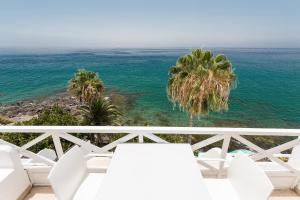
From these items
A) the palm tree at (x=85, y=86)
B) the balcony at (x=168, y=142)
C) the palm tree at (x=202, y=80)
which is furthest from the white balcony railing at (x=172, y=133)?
the palm tree at (x=85, y=86)

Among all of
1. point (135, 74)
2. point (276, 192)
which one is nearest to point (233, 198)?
point (276, 192)

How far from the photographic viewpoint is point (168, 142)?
2.52m

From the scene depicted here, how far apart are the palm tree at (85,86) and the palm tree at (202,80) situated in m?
9.39

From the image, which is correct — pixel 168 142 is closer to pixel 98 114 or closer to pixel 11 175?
pixel 11 175

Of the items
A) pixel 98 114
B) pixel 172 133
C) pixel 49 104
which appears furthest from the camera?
pixel 49 104

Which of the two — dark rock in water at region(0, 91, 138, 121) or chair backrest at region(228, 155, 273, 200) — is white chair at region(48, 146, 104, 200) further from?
dark rock in water at region(0, 91, 138, 121)

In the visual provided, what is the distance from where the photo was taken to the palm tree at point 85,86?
1952cm

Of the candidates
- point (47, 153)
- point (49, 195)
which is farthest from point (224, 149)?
point (47, 153)

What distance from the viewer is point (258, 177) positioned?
1665mm

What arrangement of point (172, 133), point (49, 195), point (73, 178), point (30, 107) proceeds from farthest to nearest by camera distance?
point (30, 107) → point (49, 195) → point (172, 133) → point (73, 178)

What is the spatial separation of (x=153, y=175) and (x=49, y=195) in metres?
1.66

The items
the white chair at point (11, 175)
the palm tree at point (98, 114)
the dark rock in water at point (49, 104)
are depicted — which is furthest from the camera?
the dark rock in water at point (49, 104)

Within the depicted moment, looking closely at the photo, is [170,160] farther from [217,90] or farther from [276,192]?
[217,90]

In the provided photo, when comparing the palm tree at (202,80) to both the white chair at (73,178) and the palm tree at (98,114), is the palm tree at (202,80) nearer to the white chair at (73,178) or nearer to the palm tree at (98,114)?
the palm tree at (98,114)
